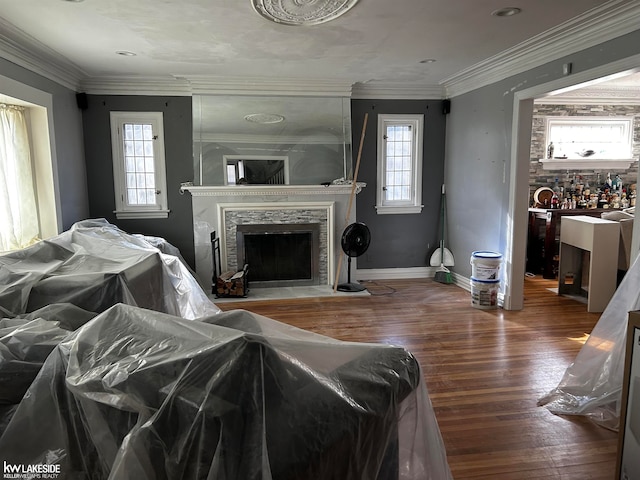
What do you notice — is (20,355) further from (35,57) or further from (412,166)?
(412,166)

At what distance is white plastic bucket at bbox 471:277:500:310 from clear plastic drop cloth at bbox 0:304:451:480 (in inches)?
141

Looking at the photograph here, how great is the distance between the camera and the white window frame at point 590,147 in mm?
6205

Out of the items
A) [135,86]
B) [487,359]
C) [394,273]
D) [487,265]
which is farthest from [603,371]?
[135,86]

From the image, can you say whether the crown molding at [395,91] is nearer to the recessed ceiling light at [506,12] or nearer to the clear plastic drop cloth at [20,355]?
the recessed ceiling light at [506,12]

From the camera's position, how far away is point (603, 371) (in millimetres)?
2525

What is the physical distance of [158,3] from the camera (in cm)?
273

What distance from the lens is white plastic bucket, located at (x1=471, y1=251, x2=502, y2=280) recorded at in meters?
4.34

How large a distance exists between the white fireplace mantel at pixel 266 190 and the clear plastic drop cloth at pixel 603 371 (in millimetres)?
3170

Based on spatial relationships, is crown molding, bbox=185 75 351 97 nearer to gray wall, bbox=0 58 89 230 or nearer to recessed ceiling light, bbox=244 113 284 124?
recessed ceiling light, bbox=244 113 284 124

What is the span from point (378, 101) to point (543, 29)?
2.33 m

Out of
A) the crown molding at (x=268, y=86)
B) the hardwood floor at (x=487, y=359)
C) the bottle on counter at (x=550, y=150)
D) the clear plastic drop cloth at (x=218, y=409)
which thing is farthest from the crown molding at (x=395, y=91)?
the clear plastic drop cloth at (x=218, y=409)

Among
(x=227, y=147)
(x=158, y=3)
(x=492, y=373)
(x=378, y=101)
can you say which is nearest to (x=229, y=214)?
(x=227, y=147)

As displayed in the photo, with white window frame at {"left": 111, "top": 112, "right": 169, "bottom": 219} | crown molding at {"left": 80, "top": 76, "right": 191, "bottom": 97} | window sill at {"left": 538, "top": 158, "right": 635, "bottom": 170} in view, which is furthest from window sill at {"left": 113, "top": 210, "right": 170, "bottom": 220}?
window sill at {"left": 538, "top": 158, "right": 635, "bottom": 170}

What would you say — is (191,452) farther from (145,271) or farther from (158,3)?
(158,3)
